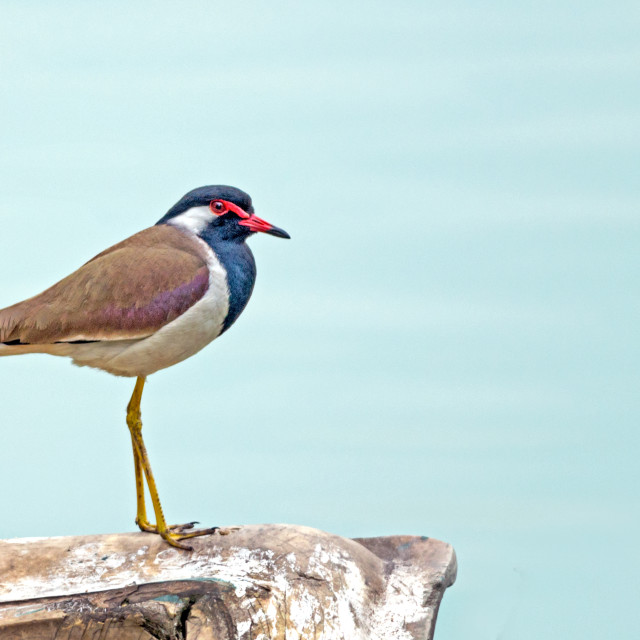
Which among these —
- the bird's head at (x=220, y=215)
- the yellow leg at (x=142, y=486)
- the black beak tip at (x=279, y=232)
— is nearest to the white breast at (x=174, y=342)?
the bird's head at (x=220, y=215)

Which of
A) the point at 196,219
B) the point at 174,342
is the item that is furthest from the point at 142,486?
the point at 196,219

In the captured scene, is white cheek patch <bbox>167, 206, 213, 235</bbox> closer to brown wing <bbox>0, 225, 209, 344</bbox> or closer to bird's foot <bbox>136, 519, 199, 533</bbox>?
brown wing <bbox>0, 225, 209, 344</bbox>

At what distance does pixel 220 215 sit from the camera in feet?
18.6

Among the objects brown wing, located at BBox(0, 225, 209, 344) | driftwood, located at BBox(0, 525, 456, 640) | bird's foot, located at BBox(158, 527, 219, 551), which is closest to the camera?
driftwood, located at BBox(0, 525, 456, 640)

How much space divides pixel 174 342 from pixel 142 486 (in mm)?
840

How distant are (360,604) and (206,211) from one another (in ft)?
6.57

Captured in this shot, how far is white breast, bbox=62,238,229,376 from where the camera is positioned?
215 inches

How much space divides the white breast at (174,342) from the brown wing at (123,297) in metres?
0.04

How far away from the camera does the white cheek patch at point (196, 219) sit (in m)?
5.66

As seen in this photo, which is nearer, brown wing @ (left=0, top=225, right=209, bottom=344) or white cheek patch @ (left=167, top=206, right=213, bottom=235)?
brown wing @ (left=0, top=225, right=209, bottom=344)

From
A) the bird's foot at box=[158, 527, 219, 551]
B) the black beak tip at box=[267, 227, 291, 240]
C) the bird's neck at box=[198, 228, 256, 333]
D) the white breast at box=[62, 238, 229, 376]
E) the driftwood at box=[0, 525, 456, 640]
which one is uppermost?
the black beak tip at box=[267, 227, 291, 240]

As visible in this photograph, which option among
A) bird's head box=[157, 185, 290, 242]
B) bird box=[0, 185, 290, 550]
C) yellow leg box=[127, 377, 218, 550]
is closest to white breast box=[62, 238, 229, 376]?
bird box=[0, 185, 290, 550]

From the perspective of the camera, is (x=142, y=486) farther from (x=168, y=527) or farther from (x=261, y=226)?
(x=261, y=226)

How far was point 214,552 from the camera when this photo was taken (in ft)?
18.1
